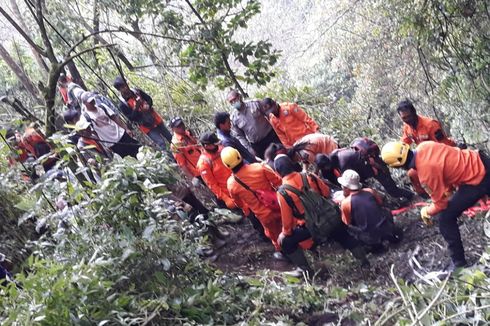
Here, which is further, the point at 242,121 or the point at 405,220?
the point at 242,121

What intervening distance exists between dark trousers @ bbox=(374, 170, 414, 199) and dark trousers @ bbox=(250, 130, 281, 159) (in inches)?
64.2

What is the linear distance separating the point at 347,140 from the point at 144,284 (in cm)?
→ 628

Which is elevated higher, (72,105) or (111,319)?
(72,105)

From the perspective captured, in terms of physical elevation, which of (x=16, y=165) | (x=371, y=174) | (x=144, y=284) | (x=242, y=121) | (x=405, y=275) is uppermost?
(x=16, y=165)

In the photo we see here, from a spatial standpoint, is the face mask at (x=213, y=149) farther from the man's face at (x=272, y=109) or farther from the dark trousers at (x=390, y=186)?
the dark trousers at (x=390, y=186)

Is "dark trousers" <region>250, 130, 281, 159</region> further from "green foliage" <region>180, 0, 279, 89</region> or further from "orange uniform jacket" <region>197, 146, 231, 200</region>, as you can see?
"orange uniform jacket" <region>197, 146, 231, 200</region>

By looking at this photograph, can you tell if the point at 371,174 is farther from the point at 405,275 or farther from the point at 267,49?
the point at 267,49

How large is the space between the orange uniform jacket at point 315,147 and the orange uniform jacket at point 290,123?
2.05ft

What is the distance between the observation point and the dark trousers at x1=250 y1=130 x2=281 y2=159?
8578mm

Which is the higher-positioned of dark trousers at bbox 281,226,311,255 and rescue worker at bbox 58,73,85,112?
rescue worker at bbox 58,73,85,112

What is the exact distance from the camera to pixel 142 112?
892 cm

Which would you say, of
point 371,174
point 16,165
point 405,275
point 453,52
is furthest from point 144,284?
point 453,52

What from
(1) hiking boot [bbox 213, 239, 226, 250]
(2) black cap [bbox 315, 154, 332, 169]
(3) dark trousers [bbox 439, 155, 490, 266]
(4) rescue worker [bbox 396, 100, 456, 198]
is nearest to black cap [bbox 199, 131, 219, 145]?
(2) black cap [bbox 315, 154, 332, 169]

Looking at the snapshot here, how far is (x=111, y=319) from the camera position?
4.16 metres
